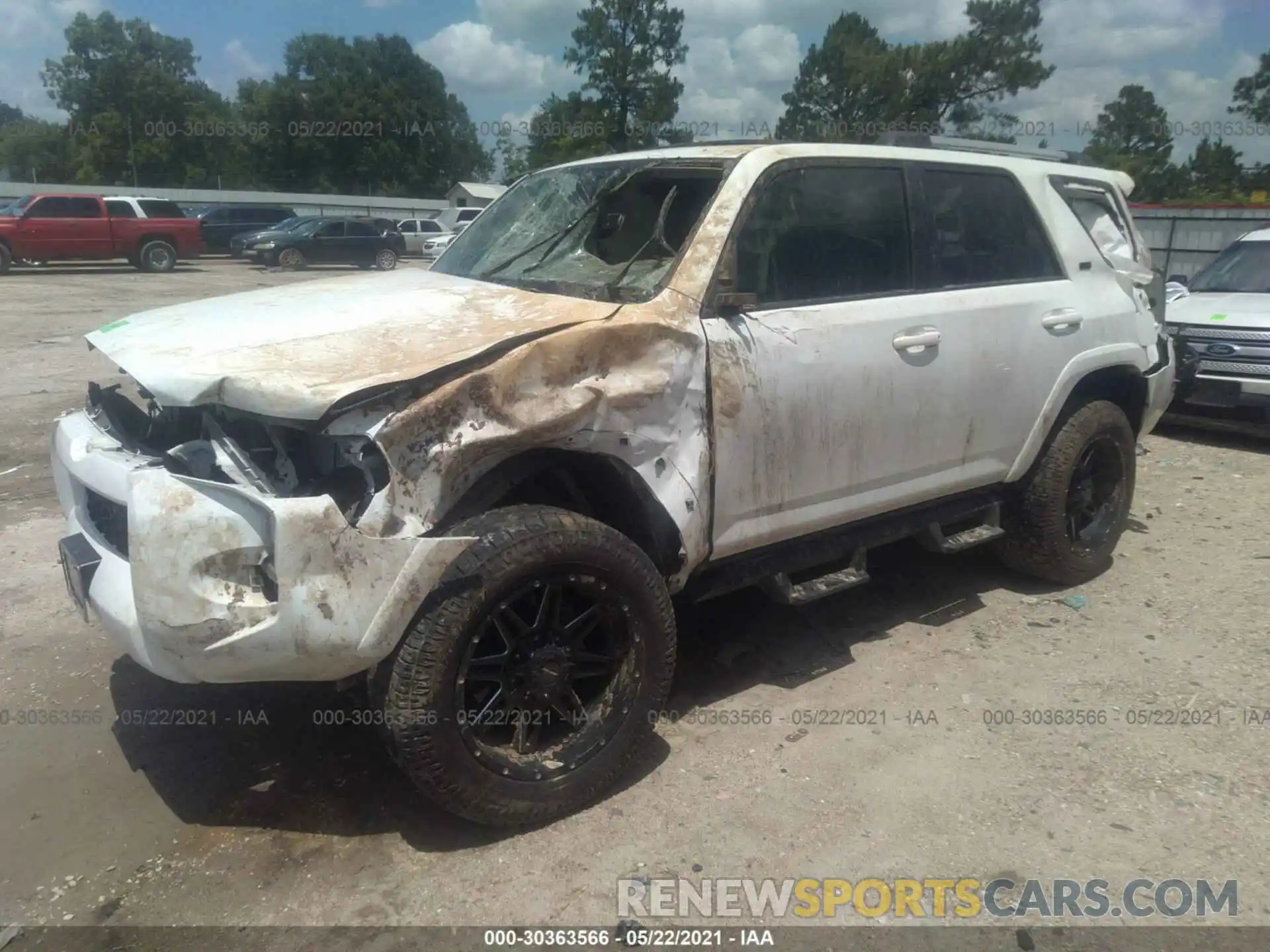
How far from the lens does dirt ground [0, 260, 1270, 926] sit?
2666 mm

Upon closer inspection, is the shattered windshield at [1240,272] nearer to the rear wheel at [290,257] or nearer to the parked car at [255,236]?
the rear wheel at [290,257]

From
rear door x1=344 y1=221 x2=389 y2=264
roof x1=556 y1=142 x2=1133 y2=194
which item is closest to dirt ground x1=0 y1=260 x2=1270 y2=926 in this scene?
roof x1=556 y1=142 x2=1133 y2=194

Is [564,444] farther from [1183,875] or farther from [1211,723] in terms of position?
[1211,723]

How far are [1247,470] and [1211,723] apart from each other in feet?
13.8

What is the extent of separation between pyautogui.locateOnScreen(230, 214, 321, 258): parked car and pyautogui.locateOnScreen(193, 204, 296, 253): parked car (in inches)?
10.4

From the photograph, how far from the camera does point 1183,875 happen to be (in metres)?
2.71

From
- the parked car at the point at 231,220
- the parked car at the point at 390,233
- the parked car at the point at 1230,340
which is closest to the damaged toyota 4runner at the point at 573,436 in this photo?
the parked car at the point at 1230,340

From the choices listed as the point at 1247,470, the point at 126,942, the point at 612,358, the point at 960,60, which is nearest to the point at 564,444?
the point at 612,358

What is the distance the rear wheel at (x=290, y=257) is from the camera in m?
25.4

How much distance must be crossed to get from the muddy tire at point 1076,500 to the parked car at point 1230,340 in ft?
10.6

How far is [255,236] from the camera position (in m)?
26.1

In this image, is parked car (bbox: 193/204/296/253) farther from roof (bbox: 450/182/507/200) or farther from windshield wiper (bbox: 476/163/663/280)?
windshield wiper (bbox: 476/163/663/280)

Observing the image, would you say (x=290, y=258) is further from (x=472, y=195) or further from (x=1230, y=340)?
(x=472, y=195)

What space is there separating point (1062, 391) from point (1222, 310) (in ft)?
14.7
